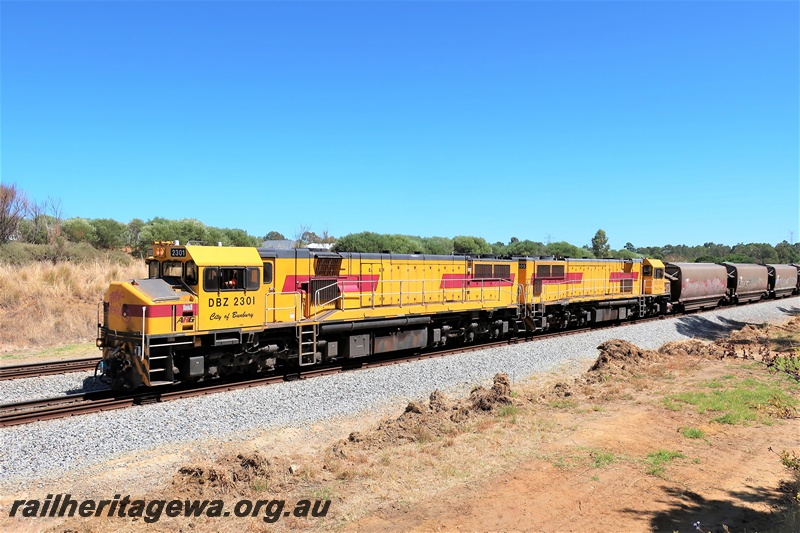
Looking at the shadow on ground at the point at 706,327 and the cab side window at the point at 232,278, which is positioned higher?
the cab side window at the point at 232,278

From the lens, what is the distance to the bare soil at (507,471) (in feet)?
21.5

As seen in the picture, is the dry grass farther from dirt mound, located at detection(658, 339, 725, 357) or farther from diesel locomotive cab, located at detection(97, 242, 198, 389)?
dirt mound, located at detection(658, 339, 725, 357)

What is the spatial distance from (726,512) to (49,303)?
27.2m

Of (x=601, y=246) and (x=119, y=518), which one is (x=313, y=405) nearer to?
(x=119, y=518)

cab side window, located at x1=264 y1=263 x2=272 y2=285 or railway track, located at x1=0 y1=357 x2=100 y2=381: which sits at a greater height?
cab side window, located at x1=264 y1=263 x2=272 y2=285

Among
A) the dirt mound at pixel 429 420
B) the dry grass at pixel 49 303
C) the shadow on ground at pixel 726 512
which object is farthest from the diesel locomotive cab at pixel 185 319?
the dry grass at pixel 49 303

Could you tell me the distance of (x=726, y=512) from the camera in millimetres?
6766

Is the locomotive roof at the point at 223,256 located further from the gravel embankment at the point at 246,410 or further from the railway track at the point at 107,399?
the gravel embankment at the point at 246,410

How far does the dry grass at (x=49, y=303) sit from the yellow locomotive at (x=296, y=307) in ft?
32.8

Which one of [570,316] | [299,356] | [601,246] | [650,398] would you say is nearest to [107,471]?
[299,356]

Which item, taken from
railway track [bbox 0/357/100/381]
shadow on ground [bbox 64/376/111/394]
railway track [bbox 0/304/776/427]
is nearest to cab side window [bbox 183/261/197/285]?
railway track [bbox 0/304/776/427]

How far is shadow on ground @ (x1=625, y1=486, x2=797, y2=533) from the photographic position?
629 centimetres

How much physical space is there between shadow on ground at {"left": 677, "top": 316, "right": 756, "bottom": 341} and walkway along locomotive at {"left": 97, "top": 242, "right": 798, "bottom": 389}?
7724 mm

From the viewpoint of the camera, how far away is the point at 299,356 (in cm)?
1439
